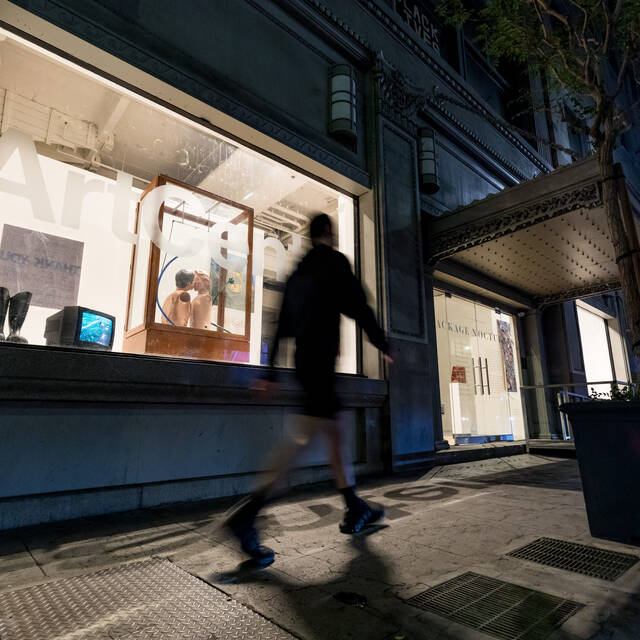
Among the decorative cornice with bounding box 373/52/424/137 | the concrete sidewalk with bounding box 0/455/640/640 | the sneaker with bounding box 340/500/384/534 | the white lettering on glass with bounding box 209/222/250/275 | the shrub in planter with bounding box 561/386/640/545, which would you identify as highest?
the decorative cornice with bounding box 373/52/424/137

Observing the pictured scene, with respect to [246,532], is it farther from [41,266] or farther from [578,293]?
[578,293]

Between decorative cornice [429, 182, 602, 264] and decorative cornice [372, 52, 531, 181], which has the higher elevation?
decorative cornice [372, 52, 531, 181]

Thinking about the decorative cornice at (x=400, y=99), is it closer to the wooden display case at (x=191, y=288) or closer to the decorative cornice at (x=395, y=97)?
the decorative cornice at (x=395, y=97)

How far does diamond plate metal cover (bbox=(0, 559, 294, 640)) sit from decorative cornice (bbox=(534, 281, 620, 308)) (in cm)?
1102

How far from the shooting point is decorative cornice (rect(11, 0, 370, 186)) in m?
3.83

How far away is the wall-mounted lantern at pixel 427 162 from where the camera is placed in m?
7.98

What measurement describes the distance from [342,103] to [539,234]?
162 inches

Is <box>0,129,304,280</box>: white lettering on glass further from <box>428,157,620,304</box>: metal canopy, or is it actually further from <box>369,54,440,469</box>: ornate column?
<box>428,157,620,304</box>: metal canopy

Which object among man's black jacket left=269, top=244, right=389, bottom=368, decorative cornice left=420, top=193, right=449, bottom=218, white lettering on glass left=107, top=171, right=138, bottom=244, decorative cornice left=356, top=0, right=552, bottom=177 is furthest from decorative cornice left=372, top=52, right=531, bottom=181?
man's black jacket left=269, top=244, right=389, bottom=368

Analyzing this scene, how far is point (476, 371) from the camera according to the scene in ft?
32.6

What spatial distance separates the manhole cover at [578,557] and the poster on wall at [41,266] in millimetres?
4513

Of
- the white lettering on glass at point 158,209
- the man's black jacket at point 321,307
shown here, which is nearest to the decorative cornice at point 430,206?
the white lettering on glass at point 158,209

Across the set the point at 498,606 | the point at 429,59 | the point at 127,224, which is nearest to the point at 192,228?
the point at 127,224

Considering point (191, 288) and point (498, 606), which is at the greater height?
point (191, 288)
